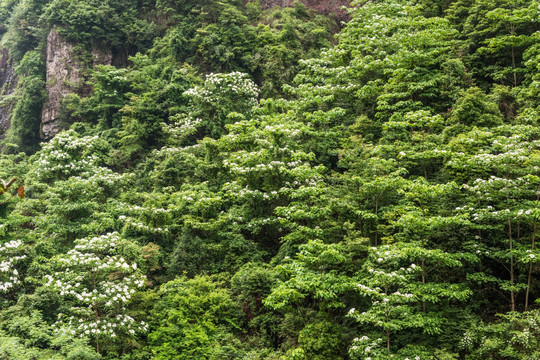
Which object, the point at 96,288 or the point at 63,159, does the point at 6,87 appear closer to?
the point at 63,159

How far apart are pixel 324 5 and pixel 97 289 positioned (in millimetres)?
28035

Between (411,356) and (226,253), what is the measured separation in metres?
7.67

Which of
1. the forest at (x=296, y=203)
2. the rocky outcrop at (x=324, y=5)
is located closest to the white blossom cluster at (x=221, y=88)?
the forest at (x=296, y=203)

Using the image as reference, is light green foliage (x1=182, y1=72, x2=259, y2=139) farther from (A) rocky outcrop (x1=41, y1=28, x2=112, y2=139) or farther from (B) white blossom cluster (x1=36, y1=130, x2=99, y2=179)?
(A) rocky outcrop (x1=41, y1=28, x2=112, y2=139)

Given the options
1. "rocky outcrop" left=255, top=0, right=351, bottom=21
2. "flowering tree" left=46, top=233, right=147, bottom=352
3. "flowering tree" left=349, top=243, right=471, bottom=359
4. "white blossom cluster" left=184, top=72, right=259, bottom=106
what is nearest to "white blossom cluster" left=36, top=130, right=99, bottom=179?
"flowering tree" left=46, top=233, right=147, bottom=352

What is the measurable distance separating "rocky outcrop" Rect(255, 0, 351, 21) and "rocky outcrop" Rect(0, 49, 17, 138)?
21769 mm

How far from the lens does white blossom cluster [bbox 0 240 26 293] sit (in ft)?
42.2

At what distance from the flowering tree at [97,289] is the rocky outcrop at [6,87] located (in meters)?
23.3

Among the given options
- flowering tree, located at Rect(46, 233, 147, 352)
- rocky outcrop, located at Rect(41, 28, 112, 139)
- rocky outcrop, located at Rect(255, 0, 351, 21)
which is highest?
rocky outcrop, located at Rect(255, 0, 351, 21)

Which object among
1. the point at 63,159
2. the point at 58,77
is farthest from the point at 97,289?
the point at 58,77

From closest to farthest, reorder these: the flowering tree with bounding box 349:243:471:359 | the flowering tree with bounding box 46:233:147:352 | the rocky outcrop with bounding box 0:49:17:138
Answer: the flowering tree with bounding box 349:243:471:359
the flowering tree with bounding box 46:233:147:352
the rocky outcrop with bounding box 0:49:17:138

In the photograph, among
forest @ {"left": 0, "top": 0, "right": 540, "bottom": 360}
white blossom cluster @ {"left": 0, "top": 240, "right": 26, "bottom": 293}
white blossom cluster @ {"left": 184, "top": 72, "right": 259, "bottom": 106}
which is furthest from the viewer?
white blossom cluster @ {"left": 184, "top": 72, "right": 259, "bottom": 106}

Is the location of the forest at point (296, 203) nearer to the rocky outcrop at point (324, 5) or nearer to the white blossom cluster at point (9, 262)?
the white blossom cluster at point (9, 262)

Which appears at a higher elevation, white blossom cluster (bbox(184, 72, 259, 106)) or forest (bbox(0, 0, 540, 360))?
white blossom cluster (bbox(184, 72, 259, 106))
